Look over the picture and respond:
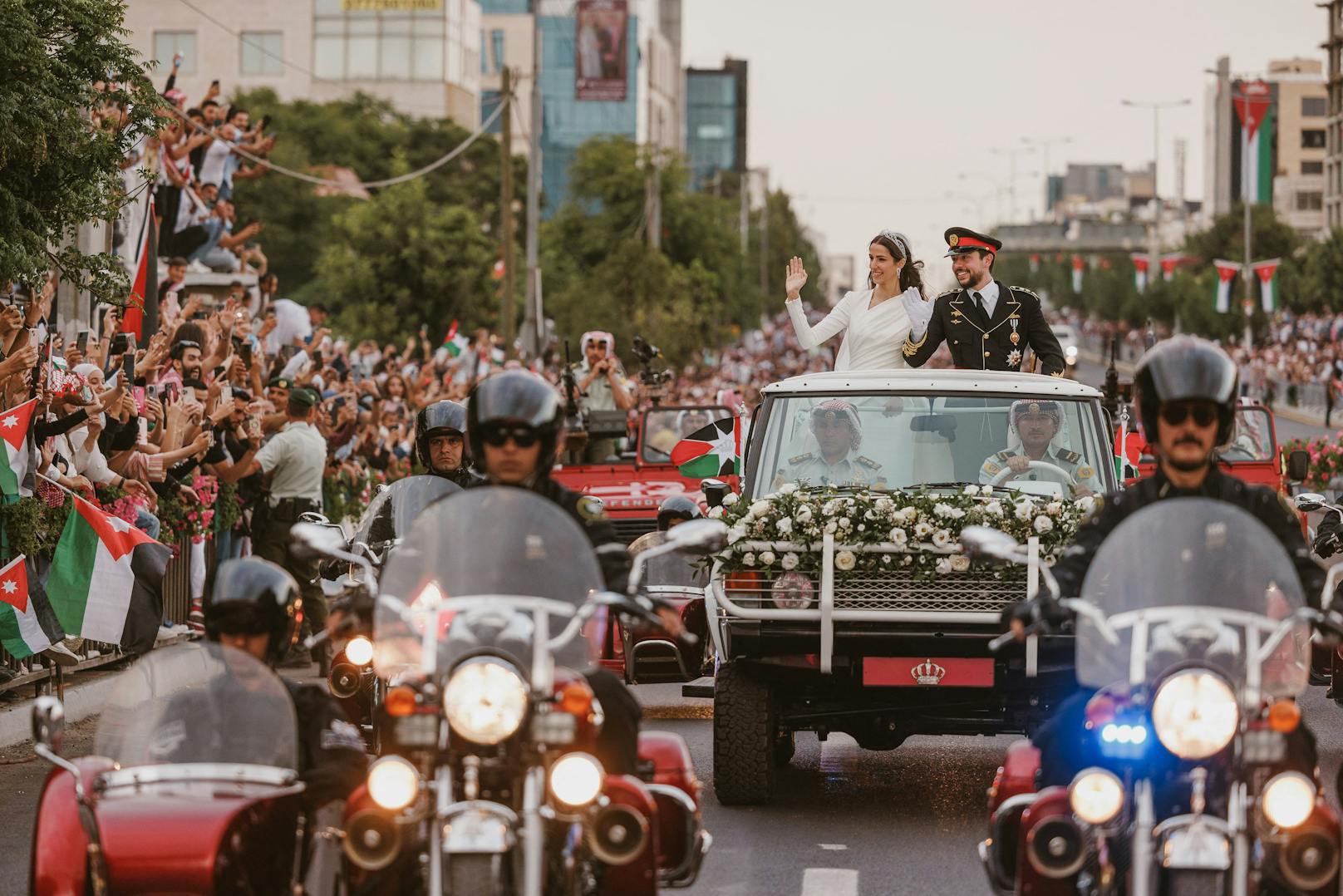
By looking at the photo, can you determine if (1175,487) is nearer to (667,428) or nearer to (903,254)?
(903,254)

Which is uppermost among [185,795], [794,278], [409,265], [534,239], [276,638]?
[409,265]

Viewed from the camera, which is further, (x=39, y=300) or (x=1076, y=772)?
(x=39, y=300)

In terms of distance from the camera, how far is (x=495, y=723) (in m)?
5.60

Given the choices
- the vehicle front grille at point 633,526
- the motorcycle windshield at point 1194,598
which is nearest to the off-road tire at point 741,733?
the motorcycle windshield at point 1194,598

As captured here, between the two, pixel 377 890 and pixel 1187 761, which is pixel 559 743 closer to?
pixel 377 890

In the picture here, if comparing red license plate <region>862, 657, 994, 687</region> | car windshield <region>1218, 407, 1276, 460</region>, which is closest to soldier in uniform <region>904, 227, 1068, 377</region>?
red license plate <region>862, 657, 994, 687</region>

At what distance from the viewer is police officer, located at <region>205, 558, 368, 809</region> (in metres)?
6.31

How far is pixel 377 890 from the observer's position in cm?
576

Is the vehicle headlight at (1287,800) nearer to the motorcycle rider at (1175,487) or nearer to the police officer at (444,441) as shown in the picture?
the motorcycle rider at (1175,487)

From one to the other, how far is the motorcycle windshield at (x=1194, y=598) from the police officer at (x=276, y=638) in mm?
2019

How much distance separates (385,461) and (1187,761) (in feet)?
54.3

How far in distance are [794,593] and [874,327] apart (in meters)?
2.93

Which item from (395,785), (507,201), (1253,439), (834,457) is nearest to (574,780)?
(395,785)

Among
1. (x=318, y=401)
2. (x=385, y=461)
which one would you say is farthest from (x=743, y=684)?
(x=385, y=461)
